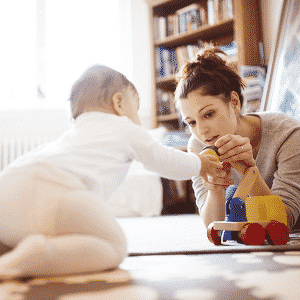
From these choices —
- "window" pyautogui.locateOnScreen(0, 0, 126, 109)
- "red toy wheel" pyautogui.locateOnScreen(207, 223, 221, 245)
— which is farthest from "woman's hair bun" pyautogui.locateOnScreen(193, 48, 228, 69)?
"window" pyautogui.locateOnScreen(0, 0, 126, 109)

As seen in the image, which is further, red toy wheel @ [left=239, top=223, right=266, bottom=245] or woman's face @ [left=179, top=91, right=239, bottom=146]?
woman's face @ [left=179, top=91, right=239, bottom=146]

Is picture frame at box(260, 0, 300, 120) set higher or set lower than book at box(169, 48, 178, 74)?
lower

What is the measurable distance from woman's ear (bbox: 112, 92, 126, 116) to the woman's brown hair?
378 millimetres

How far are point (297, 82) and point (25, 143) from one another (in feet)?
7.97

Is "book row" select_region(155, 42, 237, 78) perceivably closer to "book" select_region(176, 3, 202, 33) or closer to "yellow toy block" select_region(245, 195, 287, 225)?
"book" select_region(176, 3, 202, 33)

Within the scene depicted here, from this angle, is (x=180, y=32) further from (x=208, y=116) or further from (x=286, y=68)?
(x=208, y=116)

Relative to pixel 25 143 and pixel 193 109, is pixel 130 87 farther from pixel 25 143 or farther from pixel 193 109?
pixel 25 143

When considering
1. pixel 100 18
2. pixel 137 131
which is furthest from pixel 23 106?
pixel 137 131

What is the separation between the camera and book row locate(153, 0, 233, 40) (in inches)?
Answer: 93.3

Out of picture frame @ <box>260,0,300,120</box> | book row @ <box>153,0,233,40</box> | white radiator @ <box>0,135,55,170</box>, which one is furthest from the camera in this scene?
white radiator @ <box>0,135,55,170</box>

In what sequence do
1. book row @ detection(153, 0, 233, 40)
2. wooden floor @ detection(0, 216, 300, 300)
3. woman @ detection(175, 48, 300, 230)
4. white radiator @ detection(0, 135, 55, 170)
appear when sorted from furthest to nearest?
white radiator @ detection(0, 135, 55, 170)
book row @ detection(153, 0, 233, 40)
woman @ detection(175, 48, 300, 230)
wooden floor @ detection(0, 216, 300, 300)

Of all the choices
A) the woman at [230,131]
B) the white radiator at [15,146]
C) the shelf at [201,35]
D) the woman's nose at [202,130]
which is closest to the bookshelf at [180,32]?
the shelf at [201,35]

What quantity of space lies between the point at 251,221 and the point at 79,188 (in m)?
0.49

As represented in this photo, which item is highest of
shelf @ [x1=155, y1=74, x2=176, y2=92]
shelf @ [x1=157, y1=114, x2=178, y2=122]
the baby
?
shelf @ [x1=155, y1=74, x2=176, y2=92]
